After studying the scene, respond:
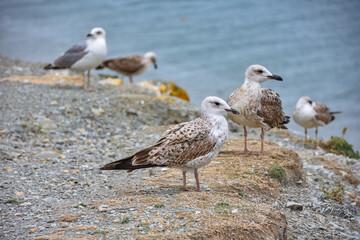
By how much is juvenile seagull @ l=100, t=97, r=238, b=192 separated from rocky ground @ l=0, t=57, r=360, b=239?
0.39 m

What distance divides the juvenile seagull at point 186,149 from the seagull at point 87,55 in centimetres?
668

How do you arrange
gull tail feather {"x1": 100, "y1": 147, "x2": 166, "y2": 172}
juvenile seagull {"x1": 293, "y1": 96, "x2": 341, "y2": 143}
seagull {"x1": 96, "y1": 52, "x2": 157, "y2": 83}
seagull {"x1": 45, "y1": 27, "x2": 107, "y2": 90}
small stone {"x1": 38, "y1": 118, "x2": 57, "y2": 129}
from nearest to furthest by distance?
gull tail feather {"x1": 100, "y1": 147, "x2": 166, "y2": 172} → small stone {"x1": 38, "y1": 118, "x2": 57, "y2": 129} → juvenile seagull {"x1": 293, "y1": 96, "x2": 341, "y2": 143} → seagull {"x1": 45, "y1": 27, "x2": 107, "y2": 90} → seagull {"x1": 96, "y1": 52, "x2": 157, "y2": 83}

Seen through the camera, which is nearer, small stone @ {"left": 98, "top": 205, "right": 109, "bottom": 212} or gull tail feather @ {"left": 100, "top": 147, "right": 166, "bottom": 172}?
small stone @ {"left": 98, "top": 205, "right": 109, "bottom": 212}

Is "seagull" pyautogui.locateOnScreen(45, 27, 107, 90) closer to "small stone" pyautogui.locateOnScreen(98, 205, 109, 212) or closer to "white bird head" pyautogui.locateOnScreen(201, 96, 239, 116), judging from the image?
"white bird head" pyautogui.locateOnScreen(201, 96, 239, 116)

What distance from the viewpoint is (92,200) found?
646cm

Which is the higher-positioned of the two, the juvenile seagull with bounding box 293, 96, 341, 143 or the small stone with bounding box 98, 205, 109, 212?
the small stone with bounding box 98, 205, 109, 212

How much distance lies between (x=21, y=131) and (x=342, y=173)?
5.84 meters

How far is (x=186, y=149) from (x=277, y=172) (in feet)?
6.04

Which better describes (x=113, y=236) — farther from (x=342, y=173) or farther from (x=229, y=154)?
(x=342, y=173)

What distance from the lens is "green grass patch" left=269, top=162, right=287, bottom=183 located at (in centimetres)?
738

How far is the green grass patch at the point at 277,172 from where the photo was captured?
24.2 feet

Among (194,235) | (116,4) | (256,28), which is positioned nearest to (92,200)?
(194,235)

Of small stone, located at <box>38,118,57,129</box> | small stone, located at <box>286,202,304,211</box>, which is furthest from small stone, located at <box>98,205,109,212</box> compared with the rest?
small stone, located at <box>38,118,57,129</box>

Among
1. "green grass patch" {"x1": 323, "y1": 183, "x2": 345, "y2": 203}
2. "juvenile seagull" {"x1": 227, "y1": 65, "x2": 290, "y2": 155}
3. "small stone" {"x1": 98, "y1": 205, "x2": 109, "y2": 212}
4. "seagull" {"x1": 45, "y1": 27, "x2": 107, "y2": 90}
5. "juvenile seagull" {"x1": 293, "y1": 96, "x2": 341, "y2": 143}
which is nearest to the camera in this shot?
"small stone" {"x1": 98, "y1": 205, "x2": 109, "y2": 212}
